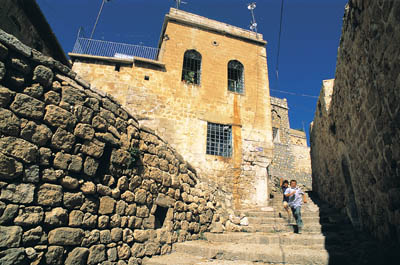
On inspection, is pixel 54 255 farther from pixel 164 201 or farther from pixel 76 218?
pixel 164 201

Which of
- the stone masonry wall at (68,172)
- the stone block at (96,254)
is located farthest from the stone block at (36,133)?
the stone block at (96,254)

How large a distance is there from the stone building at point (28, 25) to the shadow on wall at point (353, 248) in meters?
8.61

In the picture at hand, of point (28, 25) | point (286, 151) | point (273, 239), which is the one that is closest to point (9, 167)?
point (273, 239)

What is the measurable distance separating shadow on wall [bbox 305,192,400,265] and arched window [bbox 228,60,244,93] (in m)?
7.48

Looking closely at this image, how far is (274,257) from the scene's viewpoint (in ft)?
12.1

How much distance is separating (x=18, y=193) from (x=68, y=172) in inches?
22.0

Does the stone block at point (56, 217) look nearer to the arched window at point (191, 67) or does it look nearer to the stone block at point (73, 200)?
the stone block at point (73, 200)

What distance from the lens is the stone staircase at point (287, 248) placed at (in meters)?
3.43

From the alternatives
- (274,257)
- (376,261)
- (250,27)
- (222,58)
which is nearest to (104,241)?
(274,257)

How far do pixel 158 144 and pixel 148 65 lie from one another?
257 inches

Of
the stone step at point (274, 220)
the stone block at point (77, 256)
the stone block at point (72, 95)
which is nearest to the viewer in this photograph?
the stone block at point (77, 256)

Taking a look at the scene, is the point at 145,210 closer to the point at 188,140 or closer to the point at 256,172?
the point at 188,140

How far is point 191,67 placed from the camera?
36.0ft

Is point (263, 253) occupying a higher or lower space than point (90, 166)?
lower
